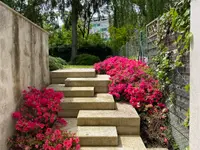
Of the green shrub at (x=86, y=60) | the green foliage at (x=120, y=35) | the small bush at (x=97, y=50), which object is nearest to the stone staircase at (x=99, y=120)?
the green shrub at (x=86, y=60)

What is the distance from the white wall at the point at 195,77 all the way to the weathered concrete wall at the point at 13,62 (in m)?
1.85

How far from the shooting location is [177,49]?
2.56 metres

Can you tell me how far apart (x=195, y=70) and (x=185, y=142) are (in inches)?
46.4

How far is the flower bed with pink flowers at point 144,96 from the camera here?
2.83m

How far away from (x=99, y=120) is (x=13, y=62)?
1.34 m

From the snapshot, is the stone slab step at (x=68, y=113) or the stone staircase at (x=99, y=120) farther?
the stone slab step at (x=68, y=113)

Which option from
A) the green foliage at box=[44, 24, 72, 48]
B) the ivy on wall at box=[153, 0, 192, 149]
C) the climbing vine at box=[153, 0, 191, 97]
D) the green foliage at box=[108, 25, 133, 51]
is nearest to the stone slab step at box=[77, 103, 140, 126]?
the ivy on wall at box=[153, 0, 192, 149]

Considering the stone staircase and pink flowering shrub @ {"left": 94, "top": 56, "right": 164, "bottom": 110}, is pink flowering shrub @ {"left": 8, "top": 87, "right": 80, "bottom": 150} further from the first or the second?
pink flowering shrub @ {"left": 94, "top": 56, "right": 164, "bottom": 110}

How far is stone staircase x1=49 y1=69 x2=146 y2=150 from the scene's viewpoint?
2.41 meters

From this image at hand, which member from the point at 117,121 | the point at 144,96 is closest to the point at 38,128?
the point at 117,121

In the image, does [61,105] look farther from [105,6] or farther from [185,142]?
[105,6]

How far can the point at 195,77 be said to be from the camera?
5.12ft

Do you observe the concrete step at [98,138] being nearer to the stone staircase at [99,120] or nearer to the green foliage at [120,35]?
the stone staircase at [99,120]

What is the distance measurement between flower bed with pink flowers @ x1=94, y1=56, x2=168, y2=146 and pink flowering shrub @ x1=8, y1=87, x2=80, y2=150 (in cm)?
114
